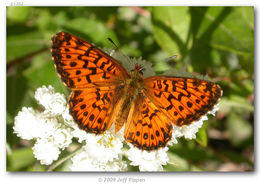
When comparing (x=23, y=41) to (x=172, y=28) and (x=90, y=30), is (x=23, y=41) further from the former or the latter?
(x=172, y=28)

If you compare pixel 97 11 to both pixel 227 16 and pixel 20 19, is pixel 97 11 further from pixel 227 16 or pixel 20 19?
pixel 227 16

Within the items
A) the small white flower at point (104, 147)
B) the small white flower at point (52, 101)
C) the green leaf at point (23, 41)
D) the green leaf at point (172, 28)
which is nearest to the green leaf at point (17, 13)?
the green leaf at point (23, 41)

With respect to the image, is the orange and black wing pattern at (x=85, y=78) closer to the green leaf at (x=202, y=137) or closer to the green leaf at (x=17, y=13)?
the green leaf at (x=202, y=137)

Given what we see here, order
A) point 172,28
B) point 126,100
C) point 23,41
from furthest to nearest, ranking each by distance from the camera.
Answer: point 23,41 < point 172,28 < point 126,100

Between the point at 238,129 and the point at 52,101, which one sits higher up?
the point at 52,101

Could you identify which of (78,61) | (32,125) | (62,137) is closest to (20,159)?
(32,125)
